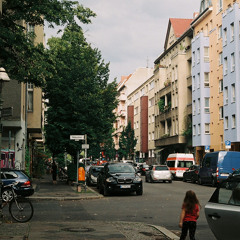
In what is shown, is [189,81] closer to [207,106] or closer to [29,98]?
[207,106]

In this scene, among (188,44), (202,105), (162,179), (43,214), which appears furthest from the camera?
(188,44)

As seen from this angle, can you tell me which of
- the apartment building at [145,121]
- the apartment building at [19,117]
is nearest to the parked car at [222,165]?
the apartment building at [19,117]

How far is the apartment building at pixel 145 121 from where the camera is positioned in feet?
294

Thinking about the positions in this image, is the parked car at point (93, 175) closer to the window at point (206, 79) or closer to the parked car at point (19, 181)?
the parked car at point (19, 181)

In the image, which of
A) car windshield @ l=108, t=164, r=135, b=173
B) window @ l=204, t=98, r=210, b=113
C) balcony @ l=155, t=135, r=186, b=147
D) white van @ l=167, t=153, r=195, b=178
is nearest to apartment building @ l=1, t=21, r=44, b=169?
car windshield @ l=108, t=164, r=135, b=173

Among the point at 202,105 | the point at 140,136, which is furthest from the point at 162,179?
the point at 140,136

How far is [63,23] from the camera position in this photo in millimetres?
18312

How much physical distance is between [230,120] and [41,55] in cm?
3610

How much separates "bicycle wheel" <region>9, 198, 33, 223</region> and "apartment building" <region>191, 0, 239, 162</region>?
37617mm

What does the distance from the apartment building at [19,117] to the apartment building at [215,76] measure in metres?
21.6

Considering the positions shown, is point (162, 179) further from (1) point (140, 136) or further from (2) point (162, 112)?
(1) point (140, 136)

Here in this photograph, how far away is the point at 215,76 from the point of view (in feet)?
186

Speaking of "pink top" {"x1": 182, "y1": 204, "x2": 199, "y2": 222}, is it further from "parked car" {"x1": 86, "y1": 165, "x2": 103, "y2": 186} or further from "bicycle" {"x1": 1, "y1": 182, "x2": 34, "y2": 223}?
"parked car" {"x1": 86, "y1": 165, "x2": 103, "y2": 186}

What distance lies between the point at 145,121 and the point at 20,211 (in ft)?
269
